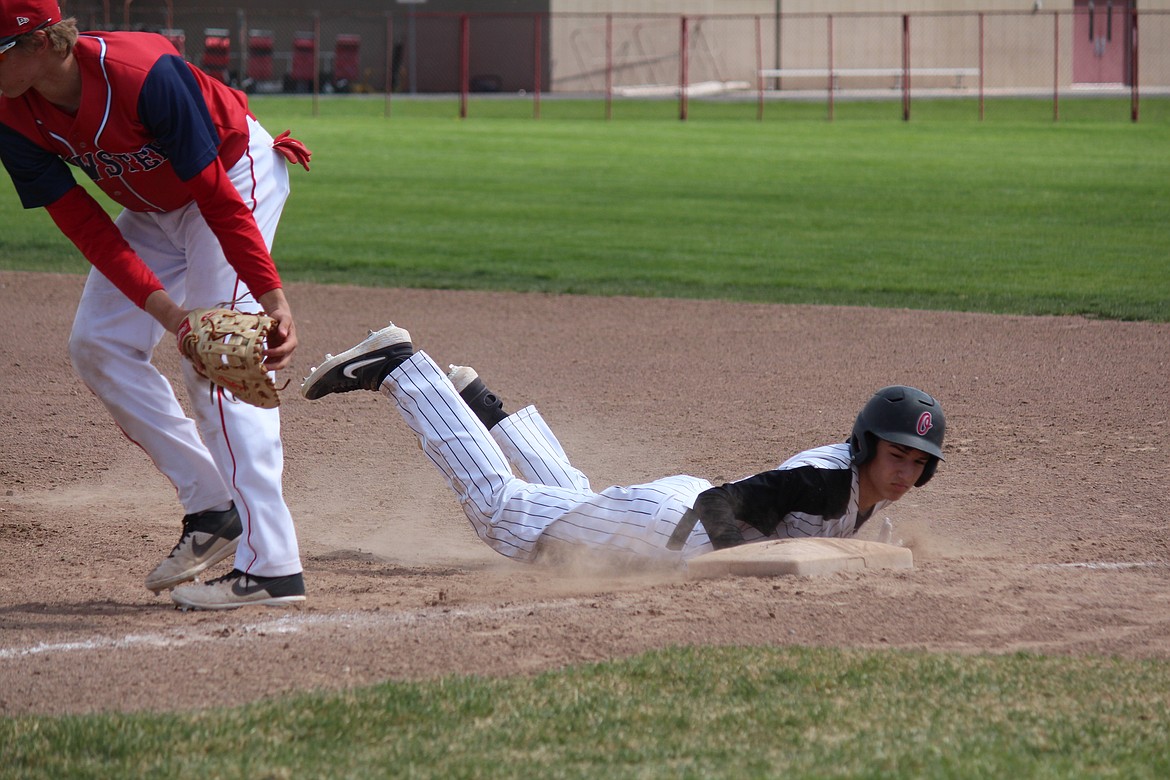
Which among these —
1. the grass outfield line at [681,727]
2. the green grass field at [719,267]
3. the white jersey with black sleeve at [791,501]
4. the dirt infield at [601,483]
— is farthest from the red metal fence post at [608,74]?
the grass outfield line at [681,727]

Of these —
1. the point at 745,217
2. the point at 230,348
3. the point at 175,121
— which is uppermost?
the point at 745,217

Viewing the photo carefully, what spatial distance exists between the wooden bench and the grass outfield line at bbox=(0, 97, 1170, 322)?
10.9 metres

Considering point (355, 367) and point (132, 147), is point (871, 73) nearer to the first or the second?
point (355, 367)

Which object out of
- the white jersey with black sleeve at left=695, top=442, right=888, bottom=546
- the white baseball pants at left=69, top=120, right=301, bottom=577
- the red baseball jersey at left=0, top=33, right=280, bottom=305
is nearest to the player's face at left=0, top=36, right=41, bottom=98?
the red baseball jersey at left=0, top=33, right=280, bottom=305

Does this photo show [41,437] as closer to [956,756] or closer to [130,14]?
[956,756]

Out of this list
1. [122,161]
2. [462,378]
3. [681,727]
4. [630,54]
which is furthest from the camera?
[630,54]

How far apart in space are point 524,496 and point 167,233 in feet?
4.43

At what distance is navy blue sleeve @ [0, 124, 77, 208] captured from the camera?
142 inches

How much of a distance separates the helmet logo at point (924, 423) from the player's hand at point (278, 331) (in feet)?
6.01

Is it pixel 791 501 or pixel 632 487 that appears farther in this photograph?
pixel 632 487

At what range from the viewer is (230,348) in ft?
11.4

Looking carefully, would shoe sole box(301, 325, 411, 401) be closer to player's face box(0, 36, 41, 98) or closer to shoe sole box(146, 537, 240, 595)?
shoe sole box(146, 537, 240, 595)

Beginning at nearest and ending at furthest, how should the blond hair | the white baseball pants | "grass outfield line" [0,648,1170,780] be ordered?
"grass outfield line" [0,648,1170,780]
the blond hair
the white baseball pants

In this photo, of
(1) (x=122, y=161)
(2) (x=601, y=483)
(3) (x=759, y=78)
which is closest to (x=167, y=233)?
(1) (x=122, y=161)
